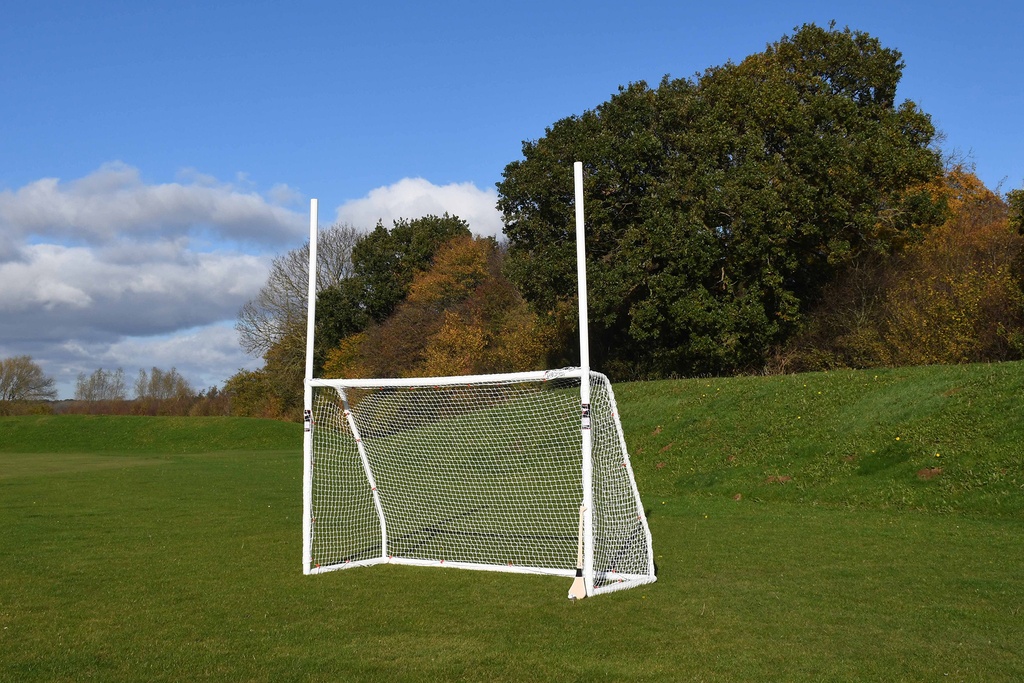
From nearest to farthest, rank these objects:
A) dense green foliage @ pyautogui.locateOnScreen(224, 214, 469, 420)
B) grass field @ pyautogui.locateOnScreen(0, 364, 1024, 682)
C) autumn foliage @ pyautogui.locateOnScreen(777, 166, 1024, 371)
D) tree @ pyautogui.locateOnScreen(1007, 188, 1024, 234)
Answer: grass field @ pyautogui.locateOnScreen(0, 364, 1024, 682) < tree @ pyautogui.locateOnScreen(1007, 188, 1024, 234) < autumn foliage @ pyautogui.locateOnScreen(777, 166, 1024, 371) < dense green foliage @ pyautogui.locateOnScreen(224, 214, 469, 420)

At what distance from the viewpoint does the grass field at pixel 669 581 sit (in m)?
5.69

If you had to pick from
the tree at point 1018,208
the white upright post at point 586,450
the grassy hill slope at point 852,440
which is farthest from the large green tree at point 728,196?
the white upright post at point 586,450

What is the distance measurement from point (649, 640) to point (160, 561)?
5725 mm

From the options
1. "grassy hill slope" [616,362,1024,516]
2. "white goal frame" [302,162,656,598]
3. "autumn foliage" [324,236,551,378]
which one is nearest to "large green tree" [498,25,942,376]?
"grassy hill slope" [616,362,1024,516]

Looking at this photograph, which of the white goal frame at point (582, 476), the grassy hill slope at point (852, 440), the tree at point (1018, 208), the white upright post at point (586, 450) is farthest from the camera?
the tree at point (1018, 208)

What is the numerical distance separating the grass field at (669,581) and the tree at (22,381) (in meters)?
43.2

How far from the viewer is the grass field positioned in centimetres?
569

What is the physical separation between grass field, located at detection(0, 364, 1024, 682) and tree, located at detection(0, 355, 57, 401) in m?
43.2

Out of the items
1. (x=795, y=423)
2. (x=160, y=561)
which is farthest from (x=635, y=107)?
(x=160, y=561)

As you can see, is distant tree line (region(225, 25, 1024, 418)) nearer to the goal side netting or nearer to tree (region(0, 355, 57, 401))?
the goal side netting

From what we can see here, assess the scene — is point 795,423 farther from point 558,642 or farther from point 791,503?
point 558,642

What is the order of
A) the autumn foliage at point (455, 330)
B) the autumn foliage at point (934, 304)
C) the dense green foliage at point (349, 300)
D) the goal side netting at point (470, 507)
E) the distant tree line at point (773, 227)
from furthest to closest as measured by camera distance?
the dense green foliage at point (349, 300) → the autumn foliage at point (455, 330) → the distant tree line at point (773, 227) → the autumn foliage at point (934, 304) → the goal side netting at point (470, 507)

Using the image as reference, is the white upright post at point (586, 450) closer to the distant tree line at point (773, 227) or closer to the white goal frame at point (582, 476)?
the white goal frame at point (582, 476)

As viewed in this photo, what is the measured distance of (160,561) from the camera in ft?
30.9
